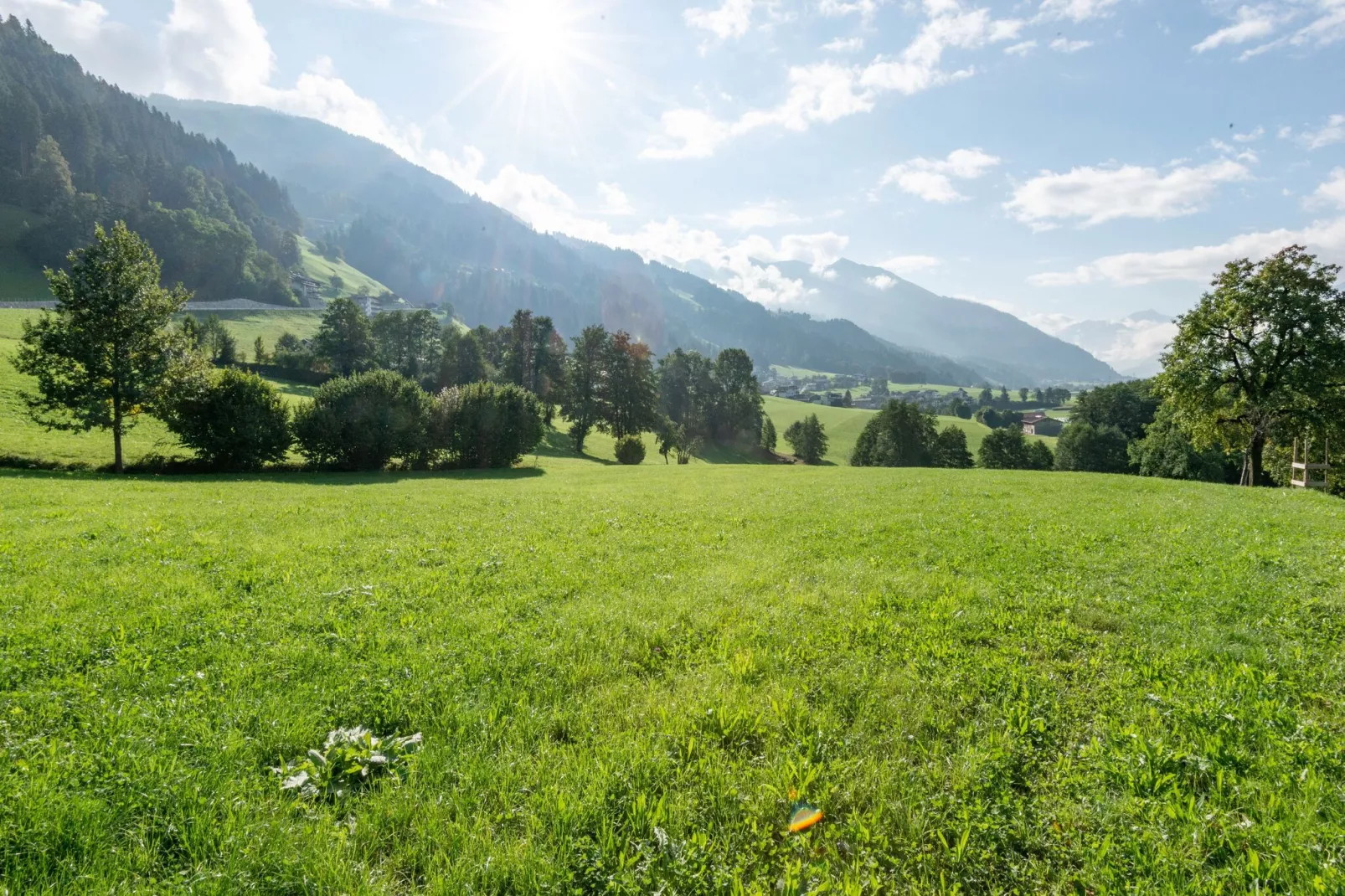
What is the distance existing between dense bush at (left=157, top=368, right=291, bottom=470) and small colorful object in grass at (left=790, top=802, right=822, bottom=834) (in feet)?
142

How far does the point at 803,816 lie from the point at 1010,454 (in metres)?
107

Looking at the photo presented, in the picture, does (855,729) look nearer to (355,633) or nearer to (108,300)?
(355,633)

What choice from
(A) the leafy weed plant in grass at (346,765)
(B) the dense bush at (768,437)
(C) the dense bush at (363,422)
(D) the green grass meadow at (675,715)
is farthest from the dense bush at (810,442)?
(A) the leafy weed plant in grass at (346,765)

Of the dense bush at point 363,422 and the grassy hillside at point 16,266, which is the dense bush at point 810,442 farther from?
the grassy hillside at point 16,266

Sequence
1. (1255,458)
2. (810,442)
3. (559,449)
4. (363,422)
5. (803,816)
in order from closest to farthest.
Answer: (803,816) → (1255,458) → (363,422) → (559,449) → (810,442)

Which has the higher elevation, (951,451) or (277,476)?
(951,451)

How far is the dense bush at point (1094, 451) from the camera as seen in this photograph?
89.2 metres

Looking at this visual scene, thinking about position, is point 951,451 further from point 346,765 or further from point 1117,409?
point 346,765

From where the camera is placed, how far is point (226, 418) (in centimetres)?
3516

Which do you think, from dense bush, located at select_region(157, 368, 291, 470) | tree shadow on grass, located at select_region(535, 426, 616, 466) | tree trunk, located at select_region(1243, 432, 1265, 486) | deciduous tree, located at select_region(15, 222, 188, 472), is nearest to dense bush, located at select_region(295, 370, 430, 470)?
dense bush, located at select_region(157, 368, 291, 470)

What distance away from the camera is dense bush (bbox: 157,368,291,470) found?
34.2 meters

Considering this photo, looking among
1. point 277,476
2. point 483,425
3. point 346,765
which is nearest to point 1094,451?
point 483,425

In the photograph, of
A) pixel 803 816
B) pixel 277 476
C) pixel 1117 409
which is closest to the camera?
pixel 803 816

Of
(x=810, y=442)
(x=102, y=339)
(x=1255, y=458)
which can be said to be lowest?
(x=810, y=442)
